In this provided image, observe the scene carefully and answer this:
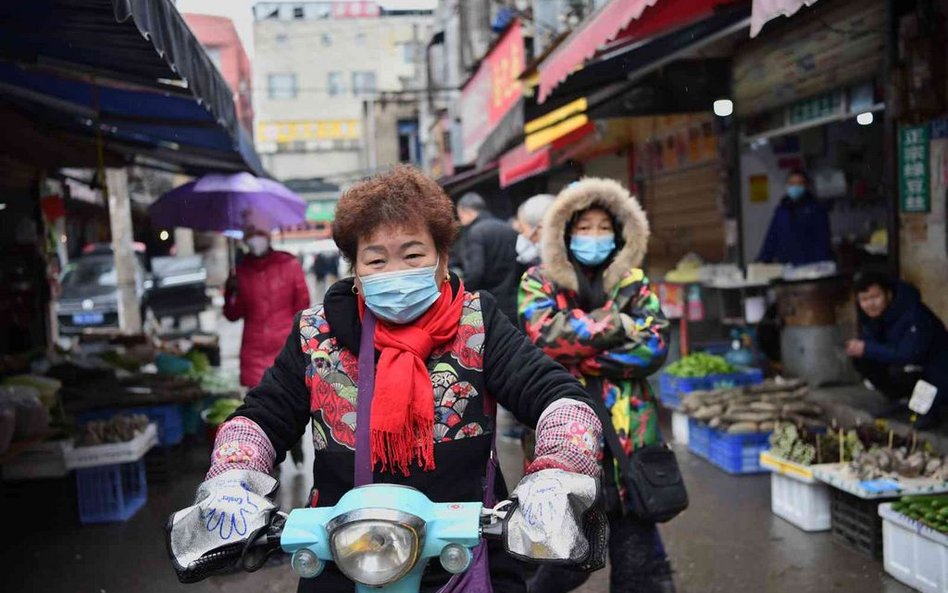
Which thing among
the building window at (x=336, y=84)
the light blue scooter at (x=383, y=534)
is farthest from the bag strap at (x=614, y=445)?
the building window at (x=336, y=84)

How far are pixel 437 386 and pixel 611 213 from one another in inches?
81.4

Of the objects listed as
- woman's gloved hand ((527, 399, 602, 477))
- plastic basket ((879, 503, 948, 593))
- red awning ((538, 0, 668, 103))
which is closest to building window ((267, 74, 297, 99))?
red awning ((538, 0, 668, 103))

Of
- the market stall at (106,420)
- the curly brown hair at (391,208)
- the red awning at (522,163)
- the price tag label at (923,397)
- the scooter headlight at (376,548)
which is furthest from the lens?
the red awning at (522,163)

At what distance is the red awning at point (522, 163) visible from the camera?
12211 mm

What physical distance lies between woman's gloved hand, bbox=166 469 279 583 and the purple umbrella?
6378 mm

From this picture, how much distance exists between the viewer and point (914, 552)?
466 centimetres

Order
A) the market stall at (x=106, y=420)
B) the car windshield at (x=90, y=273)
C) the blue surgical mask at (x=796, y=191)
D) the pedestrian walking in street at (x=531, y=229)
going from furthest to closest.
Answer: the car windshield at (x=90, y=273)
the blue surgical mask at (x=796, y=191)
the pedestrian walking in street at (x=531, y=229)
the market stall at (x=106, y=420)

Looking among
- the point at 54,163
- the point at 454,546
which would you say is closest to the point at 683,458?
the point at 454,546

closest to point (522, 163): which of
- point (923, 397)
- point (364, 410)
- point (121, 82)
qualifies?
point (121, 82)

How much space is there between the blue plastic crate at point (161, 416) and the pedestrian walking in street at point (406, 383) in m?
6.11

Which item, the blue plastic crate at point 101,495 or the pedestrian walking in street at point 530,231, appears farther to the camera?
the pedestrian walking in street at point 530,231

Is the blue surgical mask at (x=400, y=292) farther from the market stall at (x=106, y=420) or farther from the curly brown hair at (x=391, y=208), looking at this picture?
the market stall at (x=106, y=420)

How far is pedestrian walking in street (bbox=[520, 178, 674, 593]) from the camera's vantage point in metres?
3.72

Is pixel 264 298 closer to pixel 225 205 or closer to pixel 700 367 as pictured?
pixel 225 205
